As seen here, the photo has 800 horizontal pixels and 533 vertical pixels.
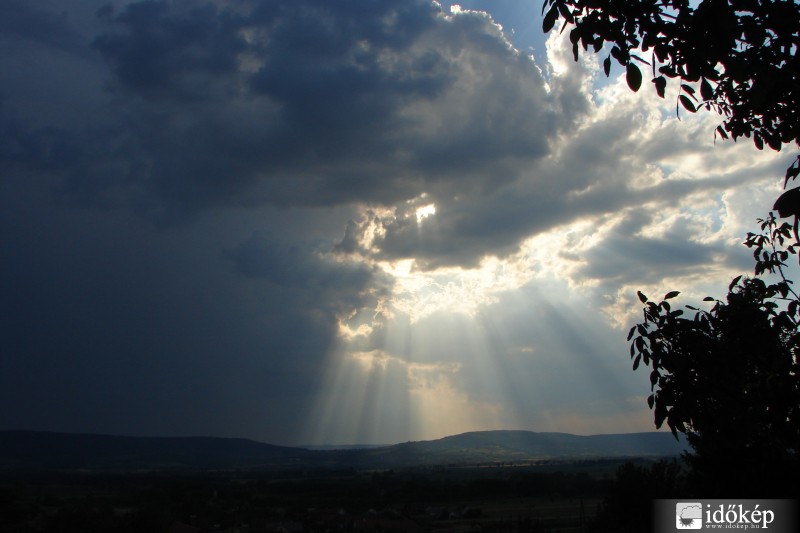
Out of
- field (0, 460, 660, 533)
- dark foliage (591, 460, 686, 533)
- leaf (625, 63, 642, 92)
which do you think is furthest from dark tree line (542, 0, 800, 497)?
field (0, 460, 660, 533)

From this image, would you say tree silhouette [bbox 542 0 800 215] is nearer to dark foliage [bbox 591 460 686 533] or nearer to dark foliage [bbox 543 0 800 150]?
dark foliage [bbox 543 0 800 150]

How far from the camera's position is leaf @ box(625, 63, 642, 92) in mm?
4053

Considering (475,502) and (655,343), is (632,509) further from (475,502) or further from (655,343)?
(475,502)

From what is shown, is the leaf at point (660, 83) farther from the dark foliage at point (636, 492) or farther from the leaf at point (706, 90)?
the dark foliage at point (636, 492)

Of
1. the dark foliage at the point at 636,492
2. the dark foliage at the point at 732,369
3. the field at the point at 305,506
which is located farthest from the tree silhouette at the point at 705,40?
the field at the point at 305,506

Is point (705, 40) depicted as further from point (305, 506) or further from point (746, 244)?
point (305, 506)

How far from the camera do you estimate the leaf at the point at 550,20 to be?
14.1 feet

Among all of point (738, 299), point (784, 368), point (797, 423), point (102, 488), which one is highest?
point (738, 299)

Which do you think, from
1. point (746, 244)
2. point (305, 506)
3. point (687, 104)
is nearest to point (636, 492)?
point (746, 244)

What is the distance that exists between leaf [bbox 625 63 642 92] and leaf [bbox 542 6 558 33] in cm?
63

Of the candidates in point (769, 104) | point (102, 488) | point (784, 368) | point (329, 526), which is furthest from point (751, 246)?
point (102, 488)

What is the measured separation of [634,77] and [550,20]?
28.3 inches

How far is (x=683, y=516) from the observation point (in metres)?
9.54

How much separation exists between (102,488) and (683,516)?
111 m
